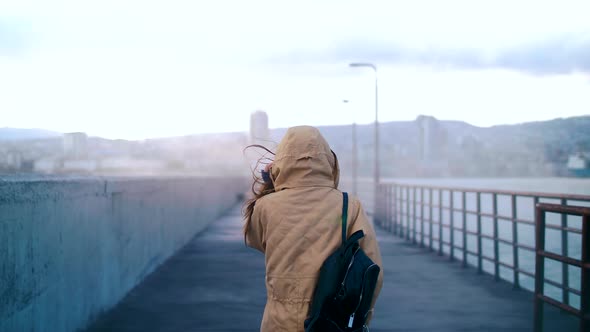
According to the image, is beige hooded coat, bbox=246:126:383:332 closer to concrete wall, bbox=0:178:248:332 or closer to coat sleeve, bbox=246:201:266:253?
coat sleeve, bbox=246:201:266:253

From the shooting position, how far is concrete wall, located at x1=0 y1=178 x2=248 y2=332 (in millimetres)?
4387

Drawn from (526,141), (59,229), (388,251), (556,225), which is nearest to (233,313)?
(59,229)

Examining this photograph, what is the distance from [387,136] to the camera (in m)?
52.3

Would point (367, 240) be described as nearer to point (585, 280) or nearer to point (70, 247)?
point (585, 280)

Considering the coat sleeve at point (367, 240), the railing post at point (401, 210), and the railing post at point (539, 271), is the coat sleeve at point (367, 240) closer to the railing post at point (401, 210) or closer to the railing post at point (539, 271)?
the railing post at point (539, 271)

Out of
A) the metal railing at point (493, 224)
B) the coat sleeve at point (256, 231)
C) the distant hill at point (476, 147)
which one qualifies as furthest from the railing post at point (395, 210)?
the coat sleeve at point (256, 231)

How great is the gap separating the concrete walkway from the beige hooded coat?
360 centimetres

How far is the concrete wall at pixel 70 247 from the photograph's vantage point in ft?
14.4

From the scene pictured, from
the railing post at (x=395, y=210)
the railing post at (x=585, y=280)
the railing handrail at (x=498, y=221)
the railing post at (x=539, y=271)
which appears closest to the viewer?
the railing post at (x=585, y=280)

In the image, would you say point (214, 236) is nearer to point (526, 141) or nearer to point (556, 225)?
point (526, 141)

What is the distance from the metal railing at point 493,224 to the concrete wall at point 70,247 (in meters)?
4.47

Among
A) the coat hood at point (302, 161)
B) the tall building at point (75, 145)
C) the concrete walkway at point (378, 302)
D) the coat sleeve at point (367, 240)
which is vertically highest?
the tall building at point (75, 145)

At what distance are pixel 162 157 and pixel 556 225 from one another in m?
18.4

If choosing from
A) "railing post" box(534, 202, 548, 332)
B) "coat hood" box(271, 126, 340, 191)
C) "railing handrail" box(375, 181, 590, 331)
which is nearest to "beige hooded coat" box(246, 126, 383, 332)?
"coat hood" box(271, 126, 340, 191)
